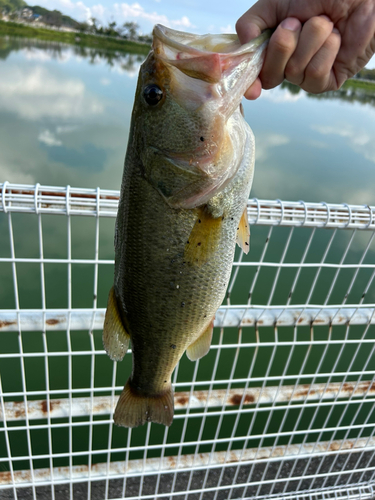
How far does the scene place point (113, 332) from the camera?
960 millimetres

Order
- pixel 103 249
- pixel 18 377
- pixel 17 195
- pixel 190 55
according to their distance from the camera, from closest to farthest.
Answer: pixel 190 55, pixel 17 195, pixel 18 377, pixel 103 249

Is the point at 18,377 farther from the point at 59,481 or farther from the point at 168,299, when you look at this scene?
the point at 168,299

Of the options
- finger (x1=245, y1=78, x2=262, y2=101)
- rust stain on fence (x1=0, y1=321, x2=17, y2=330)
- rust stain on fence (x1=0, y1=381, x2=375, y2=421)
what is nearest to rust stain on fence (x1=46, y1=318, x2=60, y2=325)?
rust stain on fence (x1=0, y1=321, x2=17, y2=330)

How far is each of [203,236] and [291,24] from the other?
46 centimetres

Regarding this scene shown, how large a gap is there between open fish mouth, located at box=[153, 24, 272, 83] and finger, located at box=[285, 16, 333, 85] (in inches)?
2.8

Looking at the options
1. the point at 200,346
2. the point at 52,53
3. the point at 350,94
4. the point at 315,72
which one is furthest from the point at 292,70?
the point at 52,53

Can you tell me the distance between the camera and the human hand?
2.46 feet

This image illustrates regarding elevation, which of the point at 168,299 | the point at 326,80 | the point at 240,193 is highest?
the point at 326,80

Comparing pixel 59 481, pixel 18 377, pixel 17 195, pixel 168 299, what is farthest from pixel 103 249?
pixel 168 299

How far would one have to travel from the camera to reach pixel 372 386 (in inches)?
70.1

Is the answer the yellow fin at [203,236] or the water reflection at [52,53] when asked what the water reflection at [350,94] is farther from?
the yellow fin at [203,236]

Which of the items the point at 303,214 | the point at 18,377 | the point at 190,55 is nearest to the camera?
the point at 190,55

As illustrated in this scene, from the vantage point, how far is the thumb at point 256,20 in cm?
79

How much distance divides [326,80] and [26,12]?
58771 millimetres
